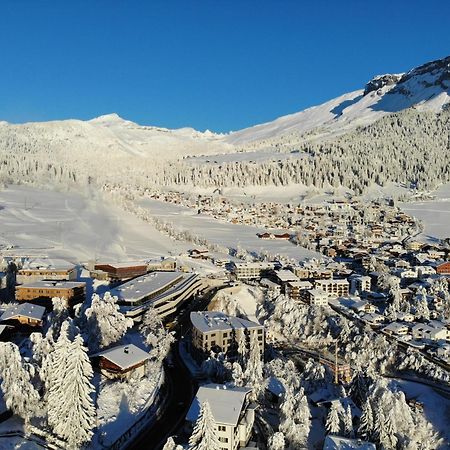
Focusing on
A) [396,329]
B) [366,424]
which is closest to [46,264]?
[396,329]

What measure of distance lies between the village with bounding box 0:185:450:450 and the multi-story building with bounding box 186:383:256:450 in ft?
0.17

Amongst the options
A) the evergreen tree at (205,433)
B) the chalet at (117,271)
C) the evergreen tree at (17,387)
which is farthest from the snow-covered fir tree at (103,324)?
the chalet at (117,271)

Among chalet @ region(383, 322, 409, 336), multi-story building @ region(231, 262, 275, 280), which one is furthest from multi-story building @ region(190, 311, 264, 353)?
multi-story building @ region(231, 262, 275, 280)

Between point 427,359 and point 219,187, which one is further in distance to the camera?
point 219,187

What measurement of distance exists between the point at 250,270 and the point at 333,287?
761 centimetres

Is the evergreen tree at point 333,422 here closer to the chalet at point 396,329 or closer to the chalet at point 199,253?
the chalet at point 396,329

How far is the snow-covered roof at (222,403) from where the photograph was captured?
17.0 metres

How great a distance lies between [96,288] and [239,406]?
20.0m

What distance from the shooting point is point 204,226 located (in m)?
72.2

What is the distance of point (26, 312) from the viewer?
25.7 metres

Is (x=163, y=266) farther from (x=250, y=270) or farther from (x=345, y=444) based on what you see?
(x=345, y=444)

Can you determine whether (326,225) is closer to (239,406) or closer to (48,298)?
(48,298)

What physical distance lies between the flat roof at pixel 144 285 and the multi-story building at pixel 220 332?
5137mm

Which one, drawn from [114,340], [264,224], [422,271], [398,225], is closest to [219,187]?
[264,224]
